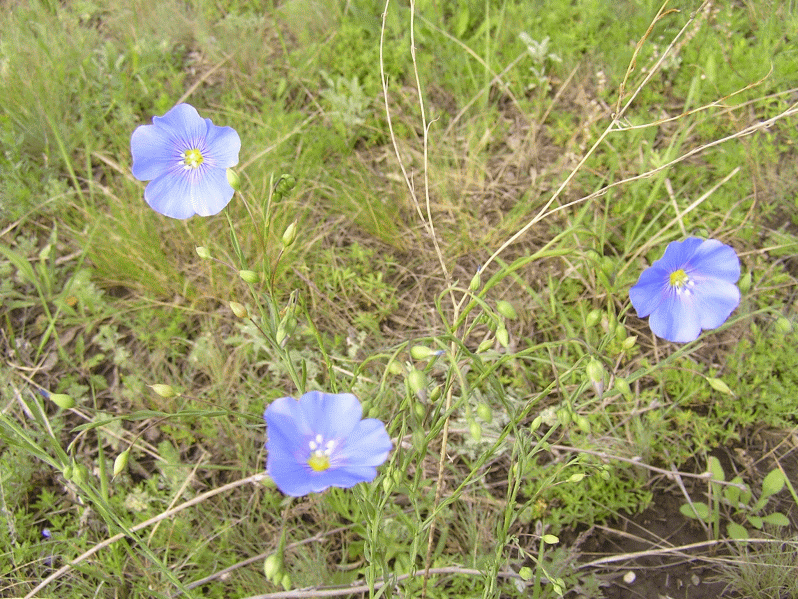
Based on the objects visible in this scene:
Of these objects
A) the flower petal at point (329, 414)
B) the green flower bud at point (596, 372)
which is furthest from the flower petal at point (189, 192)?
the green flower bud at point (596, 372)

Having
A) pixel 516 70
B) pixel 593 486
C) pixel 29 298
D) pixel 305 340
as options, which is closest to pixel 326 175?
pixel 305 340

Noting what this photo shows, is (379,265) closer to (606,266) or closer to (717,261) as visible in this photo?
(606,266)

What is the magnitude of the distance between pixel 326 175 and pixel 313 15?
3.69 feet

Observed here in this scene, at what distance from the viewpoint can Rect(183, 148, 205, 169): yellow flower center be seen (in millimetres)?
1836

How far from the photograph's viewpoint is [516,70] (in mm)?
3244

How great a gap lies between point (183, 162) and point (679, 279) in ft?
4.59

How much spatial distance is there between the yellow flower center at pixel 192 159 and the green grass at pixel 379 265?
326mm

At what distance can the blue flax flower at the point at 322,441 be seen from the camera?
127 cm

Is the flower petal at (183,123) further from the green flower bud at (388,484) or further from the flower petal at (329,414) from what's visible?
the green flower bud at (388,484)

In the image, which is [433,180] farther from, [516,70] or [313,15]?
[313,15]

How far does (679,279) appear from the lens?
5.44 feet

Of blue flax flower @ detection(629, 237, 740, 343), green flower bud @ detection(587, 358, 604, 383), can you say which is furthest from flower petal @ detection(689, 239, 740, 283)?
green flower bud @ detection(587, 358, 604, 383)

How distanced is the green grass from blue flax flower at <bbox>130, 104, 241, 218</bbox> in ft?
0.88

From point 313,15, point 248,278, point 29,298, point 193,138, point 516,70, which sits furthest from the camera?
point 313,15
